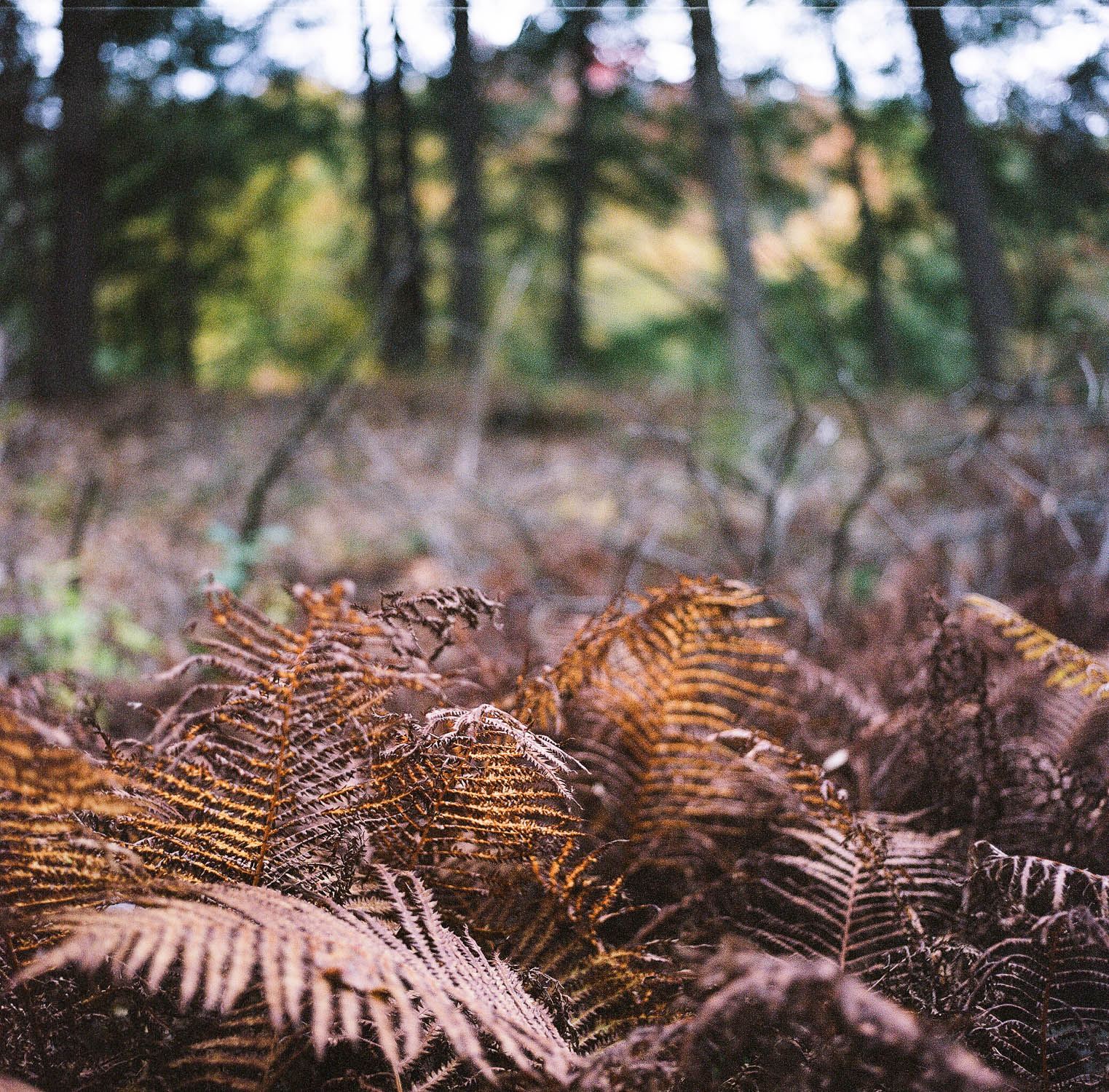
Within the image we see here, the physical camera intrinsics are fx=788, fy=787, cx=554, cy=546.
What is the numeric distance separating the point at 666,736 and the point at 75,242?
486 inches

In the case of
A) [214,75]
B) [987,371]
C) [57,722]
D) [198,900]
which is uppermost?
[214,75]

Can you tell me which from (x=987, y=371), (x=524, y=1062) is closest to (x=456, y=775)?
(x=524, y=1062)

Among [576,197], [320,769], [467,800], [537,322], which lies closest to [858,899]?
[467,800]

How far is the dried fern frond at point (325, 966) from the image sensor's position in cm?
74

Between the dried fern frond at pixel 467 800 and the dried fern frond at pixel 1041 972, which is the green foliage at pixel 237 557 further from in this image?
the dried fern frond at pixel 1041 972

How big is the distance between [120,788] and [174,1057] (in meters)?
0.38

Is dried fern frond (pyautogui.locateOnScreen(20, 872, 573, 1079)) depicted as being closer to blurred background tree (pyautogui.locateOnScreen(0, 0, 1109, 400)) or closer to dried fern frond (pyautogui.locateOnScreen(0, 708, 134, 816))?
dried fern frond (pyautogui.locateOnScreen(0, 708, 134, 816))

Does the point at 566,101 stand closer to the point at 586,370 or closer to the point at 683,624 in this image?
the point at 586,370

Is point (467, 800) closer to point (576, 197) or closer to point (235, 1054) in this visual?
point (235, 1054)

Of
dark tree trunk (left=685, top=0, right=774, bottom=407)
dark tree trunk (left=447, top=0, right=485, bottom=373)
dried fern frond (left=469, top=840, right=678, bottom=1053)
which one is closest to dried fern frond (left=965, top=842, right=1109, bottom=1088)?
dried fern frond (left=469, top=840, right=678, bottom=1053)

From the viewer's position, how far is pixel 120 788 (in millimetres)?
1189

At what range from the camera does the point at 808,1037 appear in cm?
111

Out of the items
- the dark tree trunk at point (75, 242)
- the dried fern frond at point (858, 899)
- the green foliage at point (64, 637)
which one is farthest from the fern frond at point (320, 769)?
the dark tree trunk at point (75, 242)

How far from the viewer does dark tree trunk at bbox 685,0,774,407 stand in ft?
21.0
